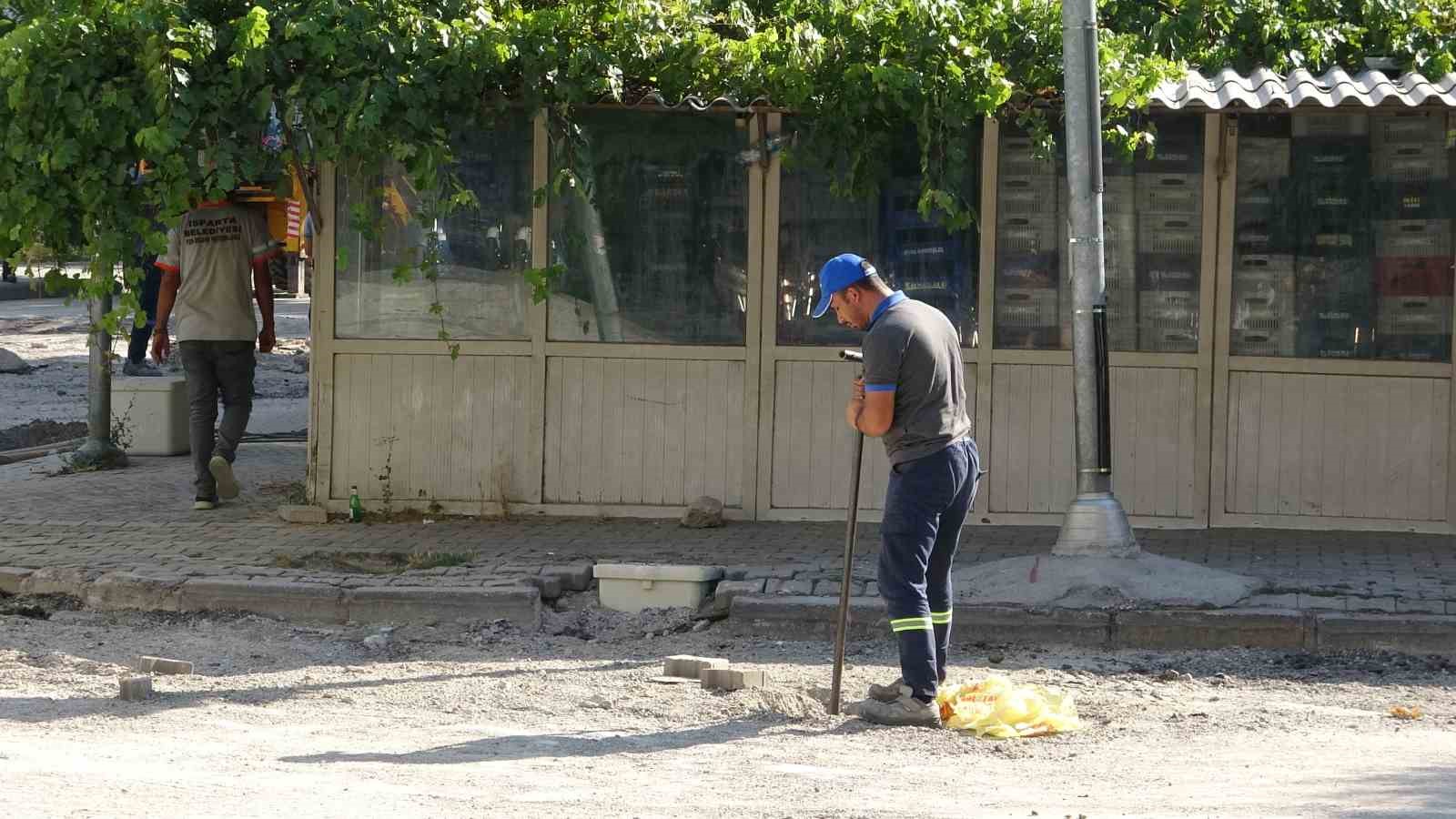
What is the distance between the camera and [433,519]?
1040cm

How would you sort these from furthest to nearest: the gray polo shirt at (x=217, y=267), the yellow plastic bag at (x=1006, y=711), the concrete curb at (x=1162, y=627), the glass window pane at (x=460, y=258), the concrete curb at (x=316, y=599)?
the gray polo shirt at (x=217, y=267)
the glass window pane at (x=460, y=258)
the concrete curb at (x=316, y=599)
the concrete curb at (x=1162, y=627)
the yellow plastic bag at (x=1006, y=711)

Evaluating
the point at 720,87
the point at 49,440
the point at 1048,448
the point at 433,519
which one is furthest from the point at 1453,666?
the point at 49,440

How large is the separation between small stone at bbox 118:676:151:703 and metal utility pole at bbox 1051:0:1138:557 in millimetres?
4121

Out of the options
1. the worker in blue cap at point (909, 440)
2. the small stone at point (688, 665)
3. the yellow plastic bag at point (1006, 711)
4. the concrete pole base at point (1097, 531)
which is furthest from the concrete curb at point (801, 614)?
the worker in blue cap at point (909, 440)

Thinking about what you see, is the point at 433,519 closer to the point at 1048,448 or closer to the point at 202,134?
the point at 202,134

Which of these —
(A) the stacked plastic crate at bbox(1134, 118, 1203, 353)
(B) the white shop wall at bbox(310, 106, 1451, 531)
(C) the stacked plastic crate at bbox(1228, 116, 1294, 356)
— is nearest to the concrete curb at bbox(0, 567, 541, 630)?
(B) the white shop wall at bbox(310, 106, 1451, 531)

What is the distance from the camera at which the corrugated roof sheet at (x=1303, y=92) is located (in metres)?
8.66

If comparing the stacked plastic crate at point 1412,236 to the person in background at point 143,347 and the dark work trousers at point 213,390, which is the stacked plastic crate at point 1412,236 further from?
the person in background at point 143,347

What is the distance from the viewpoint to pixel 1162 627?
307 inches

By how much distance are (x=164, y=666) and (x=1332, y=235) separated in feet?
21.9

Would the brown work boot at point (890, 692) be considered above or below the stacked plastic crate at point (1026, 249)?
below

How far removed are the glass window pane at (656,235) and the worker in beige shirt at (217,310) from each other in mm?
1878

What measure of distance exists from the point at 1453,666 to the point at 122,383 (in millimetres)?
9535

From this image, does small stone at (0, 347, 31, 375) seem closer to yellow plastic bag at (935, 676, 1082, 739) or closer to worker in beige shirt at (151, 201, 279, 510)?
worker in beige shirt at (151, 201, 279, 510)
